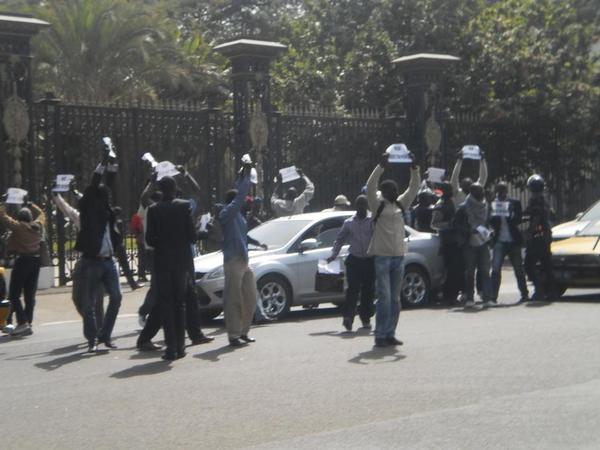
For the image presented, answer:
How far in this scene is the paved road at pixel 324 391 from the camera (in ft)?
25.4

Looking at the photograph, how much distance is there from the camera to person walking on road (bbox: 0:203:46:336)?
1395cm

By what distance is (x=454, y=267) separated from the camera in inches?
637

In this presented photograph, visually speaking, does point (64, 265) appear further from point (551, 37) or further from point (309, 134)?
point (551, 37)

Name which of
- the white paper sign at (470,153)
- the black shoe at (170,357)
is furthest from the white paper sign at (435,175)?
the black shoe at (170,357)

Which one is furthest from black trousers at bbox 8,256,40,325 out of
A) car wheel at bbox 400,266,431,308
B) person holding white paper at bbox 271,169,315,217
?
person holding white paper at bbox 271,169,315,217

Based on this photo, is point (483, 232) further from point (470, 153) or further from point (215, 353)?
point (215, 353)

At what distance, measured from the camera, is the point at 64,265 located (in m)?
18.9

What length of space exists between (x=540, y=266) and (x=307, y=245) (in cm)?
371

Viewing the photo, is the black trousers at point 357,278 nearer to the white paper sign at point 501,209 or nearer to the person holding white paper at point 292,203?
the white paper sign at point 501,209

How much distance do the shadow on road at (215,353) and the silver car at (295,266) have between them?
2.32 meters

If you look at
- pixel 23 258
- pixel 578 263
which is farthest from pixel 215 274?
pixel 578 263

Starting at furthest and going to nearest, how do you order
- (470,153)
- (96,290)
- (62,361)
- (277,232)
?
1. (470,153)
2. (277,232)
3. (96,290)
4. (62,361)

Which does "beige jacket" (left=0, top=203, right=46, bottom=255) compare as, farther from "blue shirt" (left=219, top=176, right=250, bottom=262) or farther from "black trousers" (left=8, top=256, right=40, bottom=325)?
"blue shirt" (left=219, top=176, right=250, bottom=262)

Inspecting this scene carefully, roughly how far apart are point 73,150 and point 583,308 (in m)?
8.86
